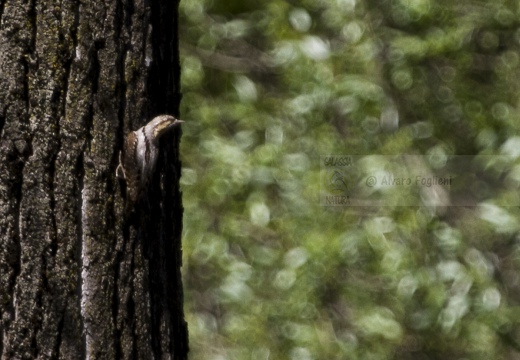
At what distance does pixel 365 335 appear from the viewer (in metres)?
6.19

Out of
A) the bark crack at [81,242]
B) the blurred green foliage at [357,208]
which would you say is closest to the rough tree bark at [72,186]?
the bark crack at [81,242]

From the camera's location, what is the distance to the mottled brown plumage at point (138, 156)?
252cm

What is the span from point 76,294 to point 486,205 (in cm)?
383

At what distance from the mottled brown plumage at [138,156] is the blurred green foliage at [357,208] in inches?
130

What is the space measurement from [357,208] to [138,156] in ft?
12.3

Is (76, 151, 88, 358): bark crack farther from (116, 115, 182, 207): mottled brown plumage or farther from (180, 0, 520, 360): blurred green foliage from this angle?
(180, 0, 520, 360): blurred green foliage

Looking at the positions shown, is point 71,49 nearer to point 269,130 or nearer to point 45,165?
point 45,165

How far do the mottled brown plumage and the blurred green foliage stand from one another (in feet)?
10.9

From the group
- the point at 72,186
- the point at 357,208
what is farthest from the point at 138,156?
the point at 357,208

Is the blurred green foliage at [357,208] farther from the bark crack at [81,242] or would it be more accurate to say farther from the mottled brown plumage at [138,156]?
the bark crack at [81,242]

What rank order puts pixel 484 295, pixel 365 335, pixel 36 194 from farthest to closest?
pixel 365 335 < pixel 484 295 < pixel 36 194

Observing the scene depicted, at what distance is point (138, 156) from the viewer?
253 cm

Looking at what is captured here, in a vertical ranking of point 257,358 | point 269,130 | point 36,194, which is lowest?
point 257,358

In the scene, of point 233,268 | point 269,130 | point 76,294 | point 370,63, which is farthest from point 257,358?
point 76,294
